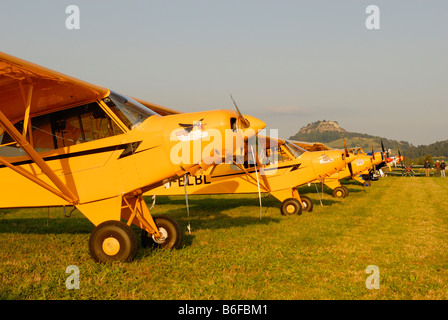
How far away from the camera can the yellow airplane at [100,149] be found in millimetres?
4973

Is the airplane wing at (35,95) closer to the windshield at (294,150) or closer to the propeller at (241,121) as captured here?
the propeller at (241,121)

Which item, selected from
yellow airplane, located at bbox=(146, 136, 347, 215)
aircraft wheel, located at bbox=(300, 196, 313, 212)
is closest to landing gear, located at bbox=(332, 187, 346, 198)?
yellow airplane, located at bbox=(146, 136, 347, 215)

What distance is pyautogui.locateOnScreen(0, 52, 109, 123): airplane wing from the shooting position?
4586 millimetres

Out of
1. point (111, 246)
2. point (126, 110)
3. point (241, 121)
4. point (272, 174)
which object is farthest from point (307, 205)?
point (111, 246)

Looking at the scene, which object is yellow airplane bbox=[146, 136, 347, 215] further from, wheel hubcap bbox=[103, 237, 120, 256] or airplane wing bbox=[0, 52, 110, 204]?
wheel hubcap bbox=[103, 237, 120, 256]

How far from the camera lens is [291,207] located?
11148 mm

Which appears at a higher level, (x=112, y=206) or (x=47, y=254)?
(x=112, y=206)

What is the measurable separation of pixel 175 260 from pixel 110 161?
1.93 m

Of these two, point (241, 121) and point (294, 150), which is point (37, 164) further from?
point (294, 150)

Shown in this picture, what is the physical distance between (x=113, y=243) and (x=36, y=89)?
277 centimetres
